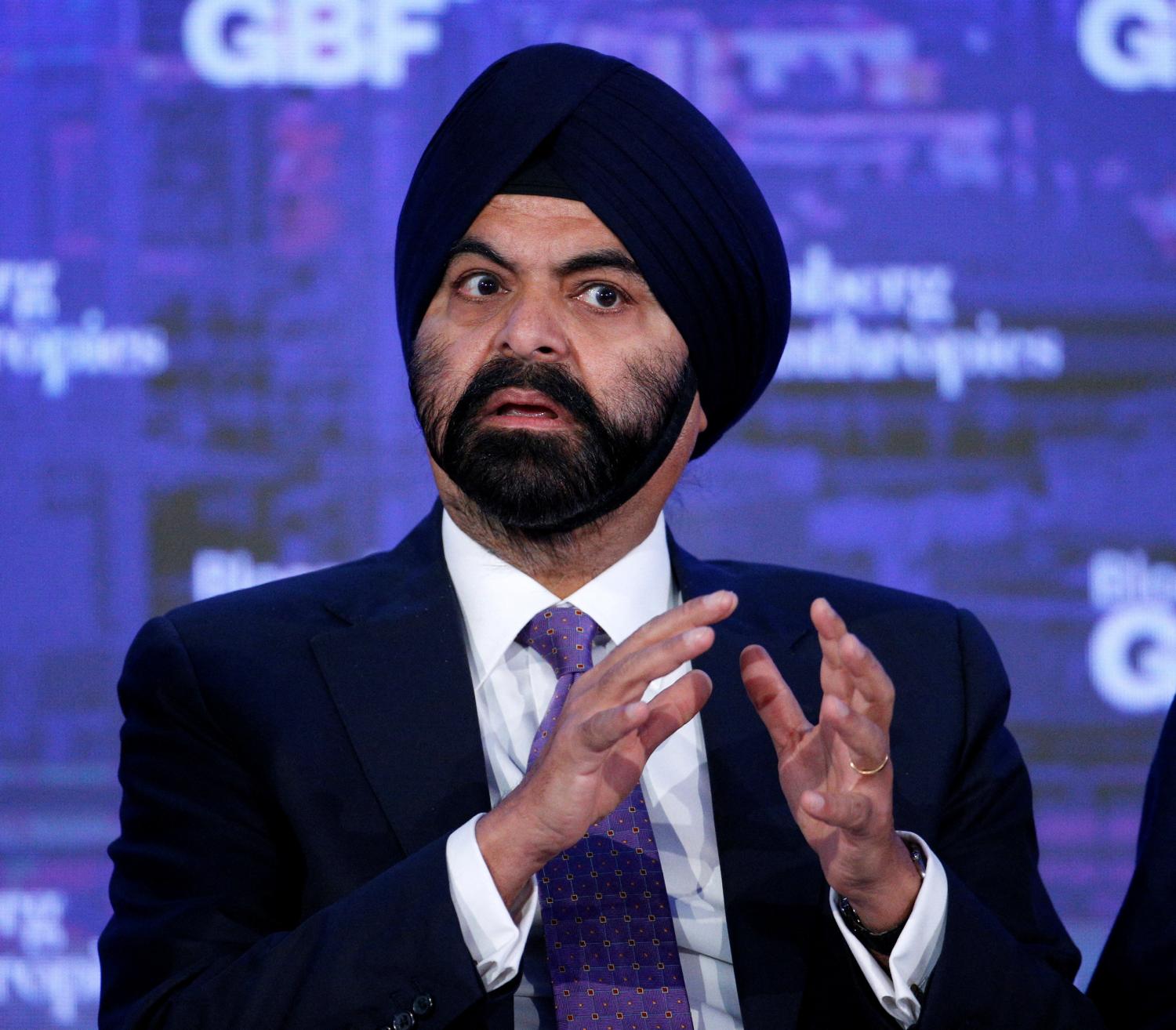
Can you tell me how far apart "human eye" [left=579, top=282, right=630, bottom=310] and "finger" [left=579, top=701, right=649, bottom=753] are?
0.70 meters

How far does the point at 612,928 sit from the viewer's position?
204cm

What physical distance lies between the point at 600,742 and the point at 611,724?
0.11 ft

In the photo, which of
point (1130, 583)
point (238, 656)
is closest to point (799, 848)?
point (238, 656)

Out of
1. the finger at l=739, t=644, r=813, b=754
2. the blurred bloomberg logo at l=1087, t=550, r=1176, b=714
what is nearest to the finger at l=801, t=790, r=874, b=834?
the finger at l=739, t=644, r=813, b=754

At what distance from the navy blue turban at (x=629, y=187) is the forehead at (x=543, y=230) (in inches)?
0.9

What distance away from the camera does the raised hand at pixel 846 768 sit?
1.77 m

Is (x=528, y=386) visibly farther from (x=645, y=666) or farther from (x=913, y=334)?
(x=913, y=334)

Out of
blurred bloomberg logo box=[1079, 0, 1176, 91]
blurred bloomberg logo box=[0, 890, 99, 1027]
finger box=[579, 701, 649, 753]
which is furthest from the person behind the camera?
blurred bloomberg logo box=[1079, 0, 1176, 91]

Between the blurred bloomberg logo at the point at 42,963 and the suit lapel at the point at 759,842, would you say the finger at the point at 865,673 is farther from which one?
the blurred bloomberg logo at the point at 42,963

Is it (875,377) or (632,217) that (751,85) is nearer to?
(875,377)

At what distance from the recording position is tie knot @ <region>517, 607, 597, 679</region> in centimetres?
222

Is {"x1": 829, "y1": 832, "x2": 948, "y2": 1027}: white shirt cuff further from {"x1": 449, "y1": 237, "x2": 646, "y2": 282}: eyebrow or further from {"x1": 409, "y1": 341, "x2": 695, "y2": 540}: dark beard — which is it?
{"x1": 449, "y1": 237, "x2": 646, "y2": 282}: eyebrow

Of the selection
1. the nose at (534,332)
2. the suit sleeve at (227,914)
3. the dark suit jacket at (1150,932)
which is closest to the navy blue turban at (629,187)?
the nose at (534,332)

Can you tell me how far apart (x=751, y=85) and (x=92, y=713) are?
1854 mm
